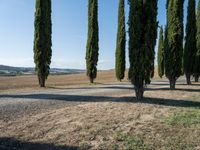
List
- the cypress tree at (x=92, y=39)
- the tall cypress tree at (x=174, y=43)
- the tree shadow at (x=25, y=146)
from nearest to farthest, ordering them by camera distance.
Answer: the tree shadow at (x=25, y=146) < the tall cypress tree at (x=174, y=43) < the cypress tree at (x=92, y=39)

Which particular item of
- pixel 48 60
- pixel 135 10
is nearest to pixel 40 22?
pixel 48 60

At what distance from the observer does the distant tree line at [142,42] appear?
1579 centimetres

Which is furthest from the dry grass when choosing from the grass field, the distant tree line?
the grass field

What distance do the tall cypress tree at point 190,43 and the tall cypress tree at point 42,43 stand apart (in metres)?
13.5

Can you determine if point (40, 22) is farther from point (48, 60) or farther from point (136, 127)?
point (136, 127)

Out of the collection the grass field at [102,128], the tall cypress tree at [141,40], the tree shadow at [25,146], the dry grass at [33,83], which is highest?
the tall cypress tree at [141,40]

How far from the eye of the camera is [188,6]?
31.4 metres

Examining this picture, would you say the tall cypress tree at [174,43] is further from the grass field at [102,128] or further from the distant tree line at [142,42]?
the grass field at [102,128]

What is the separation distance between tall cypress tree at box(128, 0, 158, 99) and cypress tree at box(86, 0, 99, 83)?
19.1 metres

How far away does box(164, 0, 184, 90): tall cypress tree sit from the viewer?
22.8m

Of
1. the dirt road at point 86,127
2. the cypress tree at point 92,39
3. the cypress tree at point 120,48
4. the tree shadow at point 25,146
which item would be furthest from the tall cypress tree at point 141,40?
the cypress tree at point 120,48

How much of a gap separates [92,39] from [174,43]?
13728mm

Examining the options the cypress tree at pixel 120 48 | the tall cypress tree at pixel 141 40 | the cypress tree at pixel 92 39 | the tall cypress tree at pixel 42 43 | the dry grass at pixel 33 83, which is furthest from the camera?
the cypress tree at pixel 120 48

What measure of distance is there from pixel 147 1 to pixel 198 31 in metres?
16.5
